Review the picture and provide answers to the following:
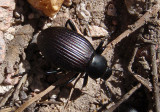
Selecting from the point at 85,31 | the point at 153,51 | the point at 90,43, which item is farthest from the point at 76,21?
the point at 153,51

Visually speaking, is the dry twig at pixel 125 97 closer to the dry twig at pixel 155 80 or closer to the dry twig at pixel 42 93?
the dry twig at pixel 155 80

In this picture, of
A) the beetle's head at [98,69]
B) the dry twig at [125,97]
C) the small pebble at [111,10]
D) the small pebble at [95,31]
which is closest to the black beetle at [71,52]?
the beetle's head at [98,69]

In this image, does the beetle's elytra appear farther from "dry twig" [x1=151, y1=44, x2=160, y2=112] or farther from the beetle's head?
"dry twig" [x1=151, y1=44, x2=160, y2=112]

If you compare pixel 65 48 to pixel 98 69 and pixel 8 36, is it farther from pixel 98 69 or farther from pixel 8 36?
pixel 8 36

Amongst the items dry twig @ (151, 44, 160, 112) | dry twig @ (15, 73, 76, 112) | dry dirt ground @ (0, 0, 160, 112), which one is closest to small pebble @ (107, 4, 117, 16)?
dry dirt ground @ (0, 0, 160, 112)

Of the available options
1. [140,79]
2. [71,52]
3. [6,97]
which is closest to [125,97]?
[140,79]

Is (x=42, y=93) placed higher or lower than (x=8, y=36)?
lower

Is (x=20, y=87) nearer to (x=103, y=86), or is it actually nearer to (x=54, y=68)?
(x=54, y=68)
